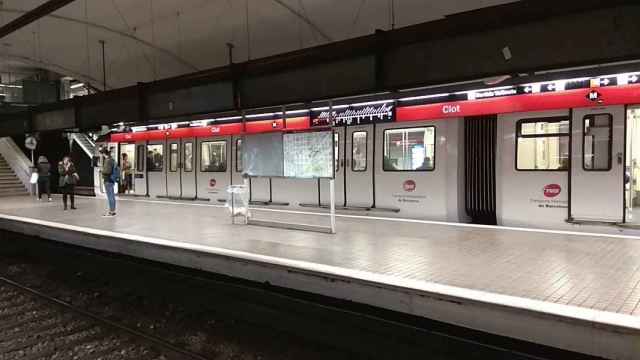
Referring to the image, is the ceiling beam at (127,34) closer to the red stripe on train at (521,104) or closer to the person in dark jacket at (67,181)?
the person in dark jacket at (67,181)

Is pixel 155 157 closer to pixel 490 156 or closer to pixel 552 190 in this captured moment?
pixel 490 156

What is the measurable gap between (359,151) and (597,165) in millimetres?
5356

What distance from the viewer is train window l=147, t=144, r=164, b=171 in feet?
60.8

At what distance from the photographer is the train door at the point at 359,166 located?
11.9m

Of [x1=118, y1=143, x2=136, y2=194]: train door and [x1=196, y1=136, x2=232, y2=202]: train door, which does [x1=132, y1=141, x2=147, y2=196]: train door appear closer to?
[x1=118, y1=143, x2=136, y2=194]: train door

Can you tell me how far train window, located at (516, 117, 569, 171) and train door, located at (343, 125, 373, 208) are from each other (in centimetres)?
361

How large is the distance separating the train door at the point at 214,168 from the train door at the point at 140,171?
12.4ft

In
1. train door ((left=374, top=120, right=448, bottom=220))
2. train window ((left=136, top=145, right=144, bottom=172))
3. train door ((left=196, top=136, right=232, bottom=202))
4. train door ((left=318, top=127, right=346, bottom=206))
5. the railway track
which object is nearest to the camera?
the railway track

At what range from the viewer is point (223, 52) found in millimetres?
14922

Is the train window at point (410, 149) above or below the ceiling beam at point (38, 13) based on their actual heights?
below

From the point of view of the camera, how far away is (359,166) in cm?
1213

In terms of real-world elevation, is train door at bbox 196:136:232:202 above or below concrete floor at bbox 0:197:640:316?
above

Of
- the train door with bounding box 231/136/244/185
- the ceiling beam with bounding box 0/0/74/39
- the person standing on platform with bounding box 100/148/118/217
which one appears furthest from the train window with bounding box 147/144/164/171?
the ceiling beam with bounding box 0/0/74/39

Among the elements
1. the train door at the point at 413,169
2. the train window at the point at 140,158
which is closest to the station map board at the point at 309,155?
the train door at the point at 413,169
